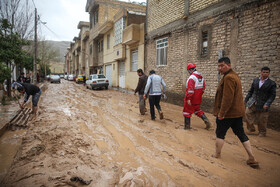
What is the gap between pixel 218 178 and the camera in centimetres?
274

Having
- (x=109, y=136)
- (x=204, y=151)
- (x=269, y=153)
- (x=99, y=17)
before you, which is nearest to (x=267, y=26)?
(x=269, y=153)

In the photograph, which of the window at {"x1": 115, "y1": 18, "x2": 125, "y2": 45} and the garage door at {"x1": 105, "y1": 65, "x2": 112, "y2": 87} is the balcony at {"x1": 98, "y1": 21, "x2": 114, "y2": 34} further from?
the garage door at {"x1": 105, "y1": 65, "x2": 112, "y2": 87}

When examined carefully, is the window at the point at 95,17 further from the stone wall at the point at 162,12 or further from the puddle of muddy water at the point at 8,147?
the puddle of muddy water at the point at 8,147

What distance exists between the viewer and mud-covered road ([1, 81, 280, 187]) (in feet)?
8.83

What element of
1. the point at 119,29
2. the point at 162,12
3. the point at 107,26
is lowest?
the point at 162,12

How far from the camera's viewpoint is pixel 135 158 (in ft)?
11.2

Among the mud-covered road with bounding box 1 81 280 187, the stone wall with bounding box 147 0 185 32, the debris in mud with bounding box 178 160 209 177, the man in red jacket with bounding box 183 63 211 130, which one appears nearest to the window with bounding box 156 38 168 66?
the stone wall with bounding box 147 0 185 32

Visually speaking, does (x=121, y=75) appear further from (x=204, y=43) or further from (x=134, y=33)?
(x=204, y=43)

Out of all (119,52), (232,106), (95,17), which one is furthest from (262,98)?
(95,17)

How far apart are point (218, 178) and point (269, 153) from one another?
1.76 m

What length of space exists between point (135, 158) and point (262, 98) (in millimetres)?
3564

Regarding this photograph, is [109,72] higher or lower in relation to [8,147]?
higher

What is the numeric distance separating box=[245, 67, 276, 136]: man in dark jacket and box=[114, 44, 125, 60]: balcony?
43.8 feet

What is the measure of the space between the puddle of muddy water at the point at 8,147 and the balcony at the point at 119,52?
12.8 metres
